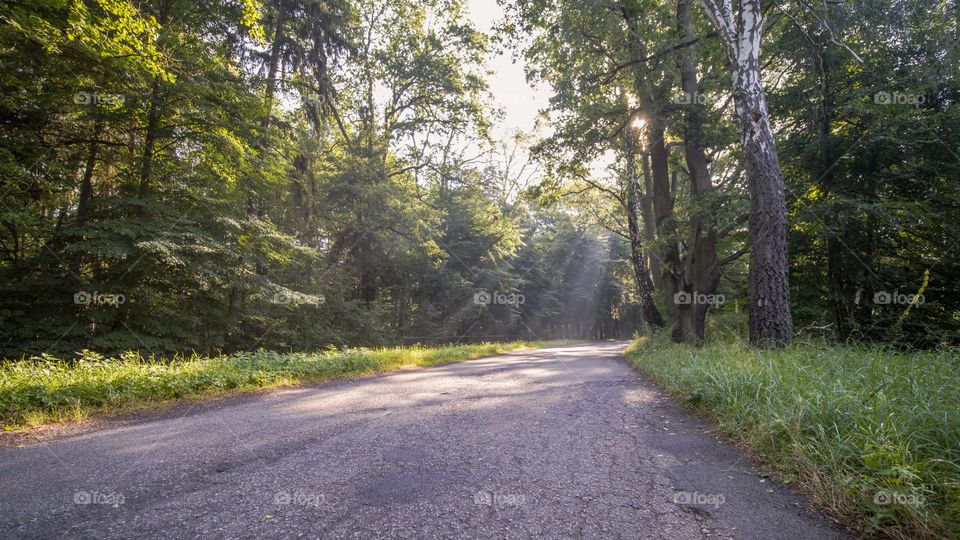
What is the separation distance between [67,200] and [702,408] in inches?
566

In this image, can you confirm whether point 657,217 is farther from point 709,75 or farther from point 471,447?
point 471,447

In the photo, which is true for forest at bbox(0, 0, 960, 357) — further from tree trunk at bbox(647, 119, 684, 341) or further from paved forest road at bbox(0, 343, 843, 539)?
paved forest road at bbox(0, 343, 843, 539)

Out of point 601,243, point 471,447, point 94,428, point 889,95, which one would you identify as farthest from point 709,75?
point 601,243

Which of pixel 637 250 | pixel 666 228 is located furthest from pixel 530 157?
pixel 637 250

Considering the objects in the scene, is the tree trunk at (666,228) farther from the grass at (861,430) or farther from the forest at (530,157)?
the grass at (861,430)

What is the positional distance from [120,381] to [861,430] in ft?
24.8

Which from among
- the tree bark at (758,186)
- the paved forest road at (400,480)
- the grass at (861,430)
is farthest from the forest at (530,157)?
the paved forest road at (400,480)

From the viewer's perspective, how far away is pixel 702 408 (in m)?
4.02

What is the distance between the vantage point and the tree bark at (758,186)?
5695 mm

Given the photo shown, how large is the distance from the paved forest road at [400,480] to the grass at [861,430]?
0.20m

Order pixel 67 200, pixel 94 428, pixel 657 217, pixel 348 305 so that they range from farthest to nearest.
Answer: pixel 348 305
pixel 657 217
pixel 67 200
pixel 94 428

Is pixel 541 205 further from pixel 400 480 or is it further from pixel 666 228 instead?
pixel 400 480

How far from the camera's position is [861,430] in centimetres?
226

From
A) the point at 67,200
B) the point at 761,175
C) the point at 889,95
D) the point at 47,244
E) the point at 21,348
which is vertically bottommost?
the point at 21,348
